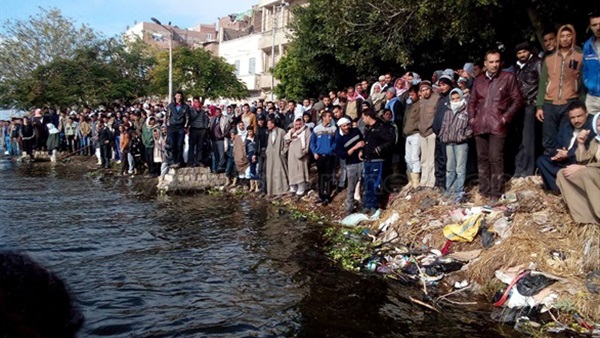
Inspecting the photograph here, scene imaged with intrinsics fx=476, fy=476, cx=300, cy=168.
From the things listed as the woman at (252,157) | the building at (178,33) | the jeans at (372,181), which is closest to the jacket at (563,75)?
the jeans at (372,181)

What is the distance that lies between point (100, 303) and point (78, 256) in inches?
79.7

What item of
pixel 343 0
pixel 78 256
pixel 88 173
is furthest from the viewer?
pixel 88 173

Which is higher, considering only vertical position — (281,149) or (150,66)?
(150,66)

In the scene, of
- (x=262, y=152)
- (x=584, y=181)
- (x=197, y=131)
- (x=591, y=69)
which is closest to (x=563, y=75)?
(x=591, y=69)

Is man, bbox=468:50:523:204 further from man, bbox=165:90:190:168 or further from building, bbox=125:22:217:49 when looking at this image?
building, bbox=125:22:217:49

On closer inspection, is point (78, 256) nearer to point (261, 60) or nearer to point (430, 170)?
point (430, 170)

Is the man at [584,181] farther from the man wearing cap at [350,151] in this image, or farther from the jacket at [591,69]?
the man wearing cap at [350,151]

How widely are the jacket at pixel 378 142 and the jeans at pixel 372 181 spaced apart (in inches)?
5.3

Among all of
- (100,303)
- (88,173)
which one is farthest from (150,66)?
(100,303)

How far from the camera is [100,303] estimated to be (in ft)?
16.5

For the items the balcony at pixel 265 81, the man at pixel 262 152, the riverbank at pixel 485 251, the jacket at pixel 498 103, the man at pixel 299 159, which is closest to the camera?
the riverbank at pixel 485 251

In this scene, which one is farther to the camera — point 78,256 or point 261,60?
point 261,60

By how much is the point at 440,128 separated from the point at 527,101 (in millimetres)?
1388

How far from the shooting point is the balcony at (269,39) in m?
39.2
